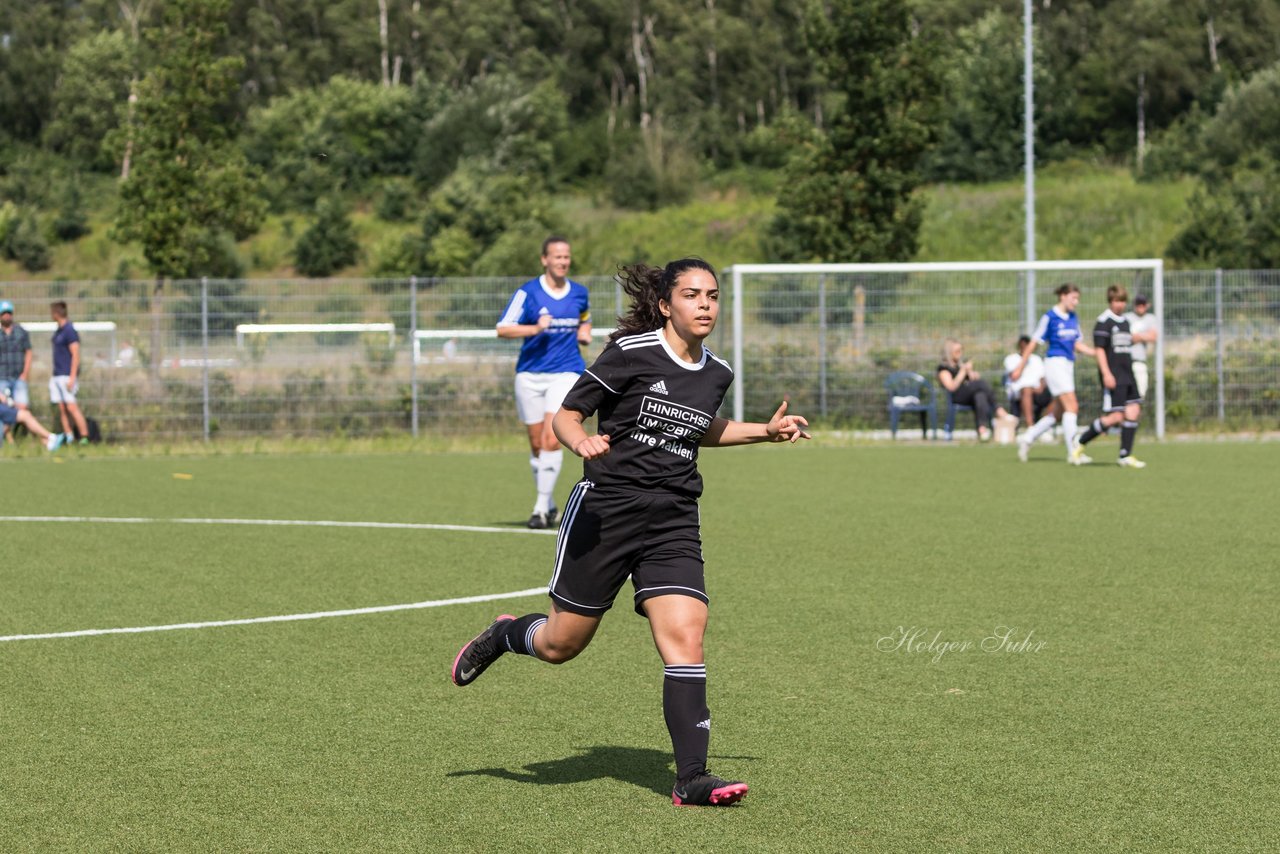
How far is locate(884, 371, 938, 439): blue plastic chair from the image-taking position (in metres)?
25.4

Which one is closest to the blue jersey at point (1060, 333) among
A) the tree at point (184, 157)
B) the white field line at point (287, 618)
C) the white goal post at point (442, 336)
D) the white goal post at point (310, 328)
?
the white goal post at point (442, 336)

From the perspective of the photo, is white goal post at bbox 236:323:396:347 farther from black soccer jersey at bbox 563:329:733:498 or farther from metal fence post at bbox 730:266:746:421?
black soccer jersey at bbox 563:329:733:498

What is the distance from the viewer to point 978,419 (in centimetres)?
2461

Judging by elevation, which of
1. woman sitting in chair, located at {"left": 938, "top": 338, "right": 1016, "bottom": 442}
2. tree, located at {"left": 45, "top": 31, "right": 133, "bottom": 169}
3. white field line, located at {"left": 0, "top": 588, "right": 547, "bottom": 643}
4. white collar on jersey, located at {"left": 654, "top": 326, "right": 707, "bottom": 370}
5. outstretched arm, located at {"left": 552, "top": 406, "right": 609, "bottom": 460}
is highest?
tree, located at {"left": 45, "top": 31, "right": 133, "bottom": 169}

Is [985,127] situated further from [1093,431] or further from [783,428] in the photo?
[783,428]

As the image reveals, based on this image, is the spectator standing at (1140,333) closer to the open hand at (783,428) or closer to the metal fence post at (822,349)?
the metal fence post at (822,349)

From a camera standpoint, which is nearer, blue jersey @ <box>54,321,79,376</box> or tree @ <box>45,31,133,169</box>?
blue jersey @ <box>54,321,79,376</box>

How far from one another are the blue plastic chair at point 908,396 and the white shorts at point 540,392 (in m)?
13.2

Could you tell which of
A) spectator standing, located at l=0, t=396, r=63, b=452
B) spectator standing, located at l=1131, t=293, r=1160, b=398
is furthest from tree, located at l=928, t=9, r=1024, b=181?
spectator standing, located at l=0, t=396, r=63, b=452

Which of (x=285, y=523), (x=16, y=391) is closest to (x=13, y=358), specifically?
(x=16, y=391)

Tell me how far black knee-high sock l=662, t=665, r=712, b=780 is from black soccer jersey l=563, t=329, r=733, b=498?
61 centimetres

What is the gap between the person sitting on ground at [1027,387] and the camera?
2427 centimetres

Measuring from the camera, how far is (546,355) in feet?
42.0

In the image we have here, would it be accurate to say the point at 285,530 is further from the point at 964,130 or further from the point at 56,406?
the point at 964,130
